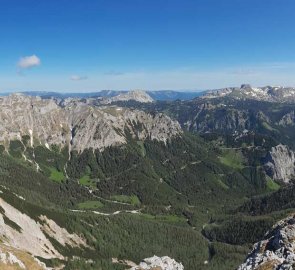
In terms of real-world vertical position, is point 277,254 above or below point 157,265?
above

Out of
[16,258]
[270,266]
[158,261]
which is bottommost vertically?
[158,261]

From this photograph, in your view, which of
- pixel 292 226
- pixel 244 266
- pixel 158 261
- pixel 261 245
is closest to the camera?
pixel 244 266

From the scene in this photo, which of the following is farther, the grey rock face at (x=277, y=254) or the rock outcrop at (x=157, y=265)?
the rock outcrop at (x=157, y=265)

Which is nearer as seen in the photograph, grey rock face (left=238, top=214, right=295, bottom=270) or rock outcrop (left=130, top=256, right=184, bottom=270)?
grey rock face (left=238, top=214, right=295, bottom=270)

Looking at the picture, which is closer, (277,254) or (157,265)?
(277,254)

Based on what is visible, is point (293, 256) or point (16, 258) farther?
point (16, 258)

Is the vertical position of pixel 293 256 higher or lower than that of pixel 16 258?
higher

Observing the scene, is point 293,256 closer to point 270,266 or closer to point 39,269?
point 270,266

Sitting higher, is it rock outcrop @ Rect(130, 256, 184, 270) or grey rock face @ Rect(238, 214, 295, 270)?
grey rock face @ Rect(238, 214, 295, 270)

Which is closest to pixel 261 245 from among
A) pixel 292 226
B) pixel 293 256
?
pixel 292 226

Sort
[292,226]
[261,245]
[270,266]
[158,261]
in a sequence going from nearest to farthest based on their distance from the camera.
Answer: [270,266] < [292,226] < [261,245] < [158,261]

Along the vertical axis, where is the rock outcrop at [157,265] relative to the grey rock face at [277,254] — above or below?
below
